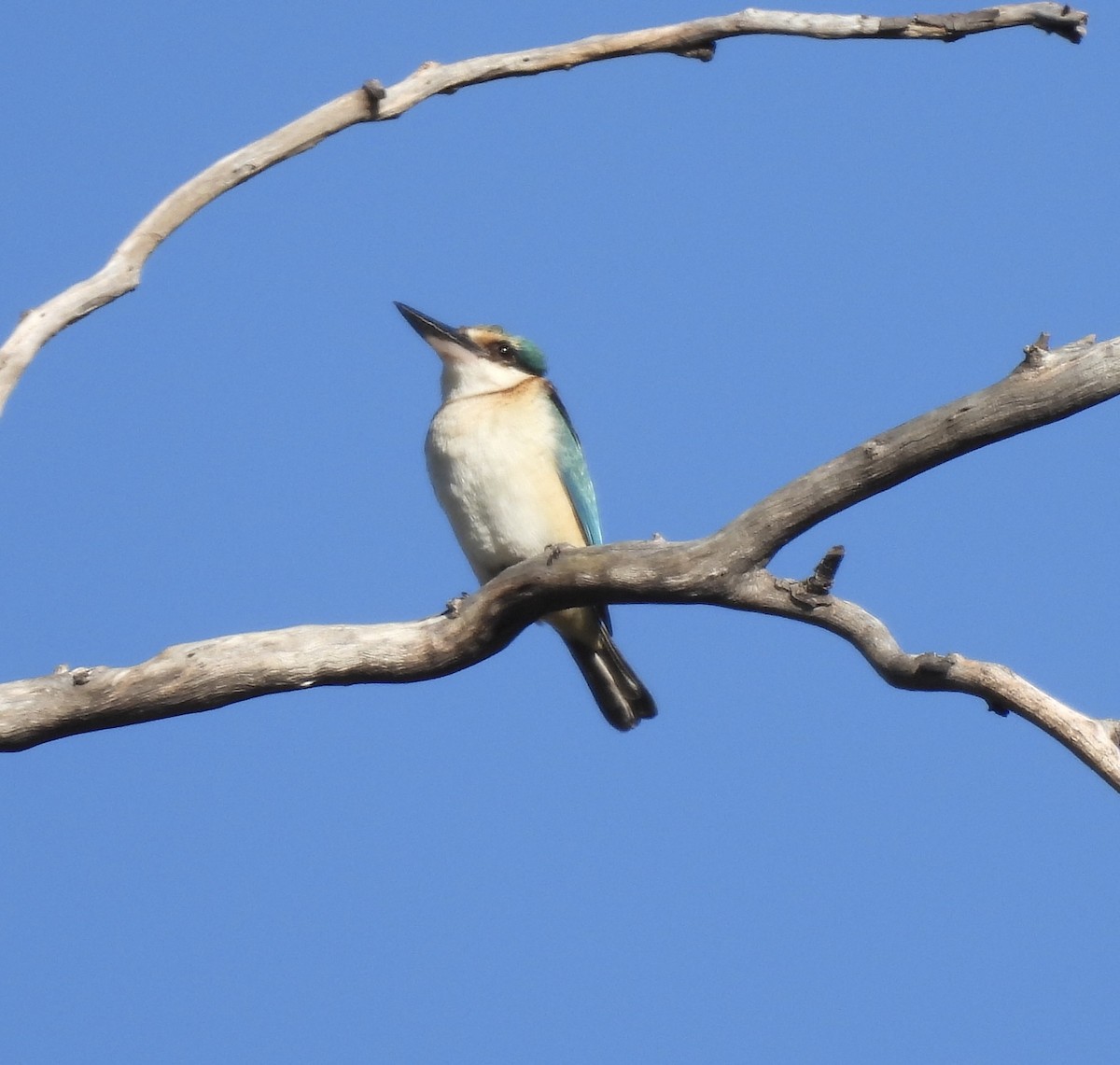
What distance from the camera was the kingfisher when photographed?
7836 millimetres

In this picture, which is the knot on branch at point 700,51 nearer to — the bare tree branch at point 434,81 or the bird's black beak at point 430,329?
the bare tree branch at point 434,81

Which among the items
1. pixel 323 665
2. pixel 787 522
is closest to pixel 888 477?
pixel 787 522

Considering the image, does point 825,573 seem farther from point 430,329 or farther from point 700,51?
point 430,329

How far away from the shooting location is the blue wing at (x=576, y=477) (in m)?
8.03

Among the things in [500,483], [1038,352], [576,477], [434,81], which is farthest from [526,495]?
[1038,352]

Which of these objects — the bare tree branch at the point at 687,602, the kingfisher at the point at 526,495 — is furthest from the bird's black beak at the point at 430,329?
the bare tree branch at the point at 687,602

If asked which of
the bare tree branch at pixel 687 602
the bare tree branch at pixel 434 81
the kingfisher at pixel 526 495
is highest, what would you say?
the bare tree branch at pixel 434 81

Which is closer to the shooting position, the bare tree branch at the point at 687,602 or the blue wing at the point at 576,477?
the bare tree branch at the point at 687,602

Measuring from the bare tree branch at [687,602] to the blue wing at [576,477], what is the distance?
2.06m

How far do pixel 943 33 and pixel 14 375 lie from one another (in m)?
4.40

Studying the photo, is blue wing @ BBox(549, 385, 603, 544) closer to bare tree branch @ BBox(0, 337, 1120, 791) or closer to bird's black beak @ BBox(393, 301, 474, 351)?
bird's black beak @ BBox(393, 301, 474, 351)

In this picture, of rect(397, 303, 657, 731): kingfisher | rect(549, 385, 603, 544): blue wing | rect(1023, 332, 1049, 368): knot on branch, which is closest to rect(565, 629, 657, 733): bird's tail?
rect(397, 303, 657, 731): kingfisher

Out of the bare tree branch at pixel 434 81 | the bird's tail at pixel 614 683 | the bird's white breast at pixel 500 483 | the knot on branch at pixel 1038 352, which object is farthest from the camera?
the bird's tail at pixel 614 683

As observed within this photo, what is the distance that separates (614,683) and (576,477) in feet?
3.76
